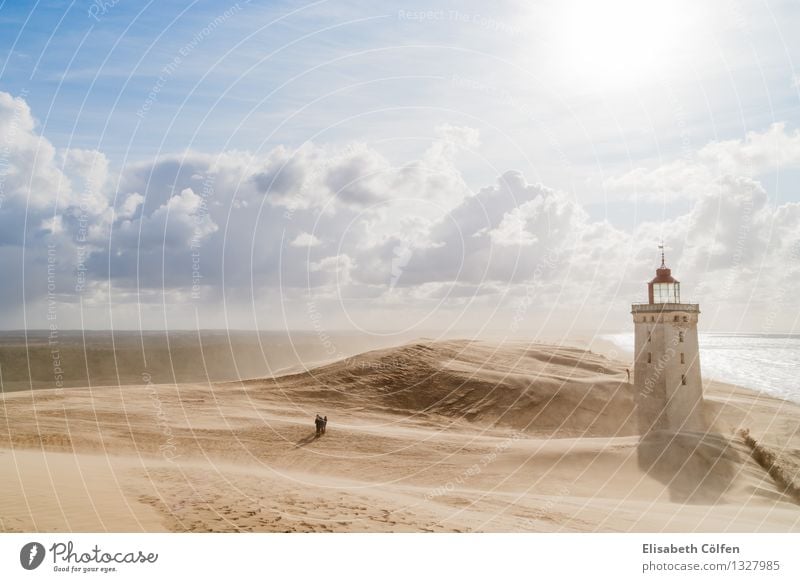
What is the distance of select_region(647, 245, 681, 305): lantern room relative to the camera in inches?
1378

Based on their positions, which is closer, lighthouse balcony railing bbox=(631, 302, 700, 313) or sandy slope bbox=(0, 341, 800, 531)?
sandy slope bbox=(0, 341, 800, 531)

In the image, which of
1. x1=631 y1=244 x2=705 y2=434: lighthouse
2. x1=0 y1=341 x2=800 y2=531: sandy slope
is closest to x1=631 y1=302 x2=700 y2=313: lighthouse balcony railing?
x1=631 y1=244 x2=705 y2=434: lighthouse

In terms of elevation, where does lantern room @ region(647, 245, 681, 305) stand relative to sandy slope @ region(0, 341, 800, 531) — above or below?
above

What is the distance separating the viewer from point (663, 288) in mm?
35250

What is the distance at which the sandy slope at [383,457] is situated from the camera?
18.7m

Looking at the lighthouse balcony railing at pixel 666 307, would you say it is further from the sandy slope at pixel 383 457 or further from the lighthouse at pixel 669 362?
the sandy slope at pixel 383 457

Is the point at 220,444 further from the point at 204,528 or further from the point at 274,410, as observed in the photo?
the point at 204,528

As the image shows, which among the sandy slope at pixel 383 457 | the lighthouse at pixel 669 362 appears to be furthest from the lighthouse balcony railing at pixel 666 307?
the sandy slope at pixel 383 457

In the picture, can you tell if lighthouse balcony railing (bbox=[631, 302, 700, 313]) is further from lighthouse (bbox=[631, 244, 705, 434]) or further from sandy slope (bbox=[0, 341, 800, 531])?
sandy slope (bbox=[0, 341, 800, 531])

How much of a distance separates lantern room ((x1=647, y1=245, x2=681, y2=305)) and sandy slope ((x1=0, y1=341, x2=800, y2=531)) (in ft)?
27.0

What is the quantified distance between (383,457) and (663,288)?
729 inches

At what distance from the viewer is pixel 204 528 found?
55.3 ft
